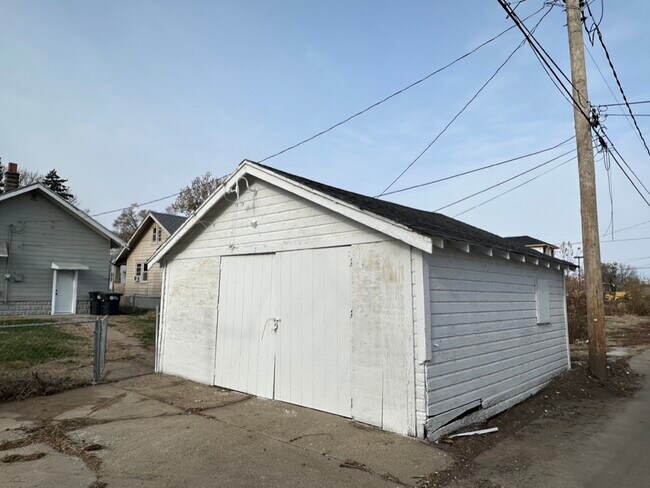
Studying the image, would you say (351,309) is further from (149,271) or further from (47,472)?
(149,271)

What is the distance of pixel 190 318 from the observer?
8.55 m

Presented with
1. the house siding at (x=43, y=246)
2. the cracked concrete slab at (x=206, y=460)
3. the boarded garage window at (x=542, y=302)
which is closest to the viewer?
the cracked concrete slab at (x=206, y=460)

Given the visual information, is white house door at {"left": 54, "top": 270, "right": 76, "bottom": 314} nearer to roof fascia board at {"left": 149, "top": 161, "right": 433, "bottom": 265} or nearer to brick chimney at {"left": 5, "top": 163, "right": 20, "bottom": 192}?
brick chimney at {"left": 5, "top": 163, "right": 20, "bottom": 192}

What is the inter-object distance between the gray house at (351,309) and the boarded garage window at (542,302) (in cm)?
5

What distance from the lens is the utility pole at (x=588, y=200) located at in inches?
336

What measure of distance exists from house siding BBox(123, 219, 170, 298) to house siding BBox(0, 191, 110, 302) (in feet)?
21.9

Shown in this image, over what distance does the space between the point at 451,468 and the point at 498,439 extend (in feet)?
4.50

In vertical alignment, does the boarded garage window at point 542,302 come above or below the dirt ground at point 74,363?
above

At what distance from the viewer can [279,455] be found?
14.9 feet

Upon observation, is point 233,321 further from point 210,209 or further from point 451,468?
point 451,468

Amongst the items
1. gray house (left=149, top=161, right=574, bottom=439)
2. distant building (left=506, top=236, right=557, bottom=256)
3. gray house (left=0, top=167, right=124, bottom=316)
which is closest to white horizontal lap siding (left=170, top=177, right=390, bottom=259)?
gray house (left=149, top=161, right=574, bottom=439)

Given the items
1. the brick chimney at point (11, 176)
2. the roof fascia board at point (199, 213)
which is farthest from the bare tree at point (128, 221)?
the roof fascia board at point (199, 213)

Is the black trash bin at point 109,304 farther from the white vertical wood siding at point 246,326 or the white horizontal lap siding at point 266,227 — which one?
the white vertical wood siding at point 246,326

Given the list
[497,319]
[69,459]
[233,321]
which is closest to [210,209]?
[233,321]
